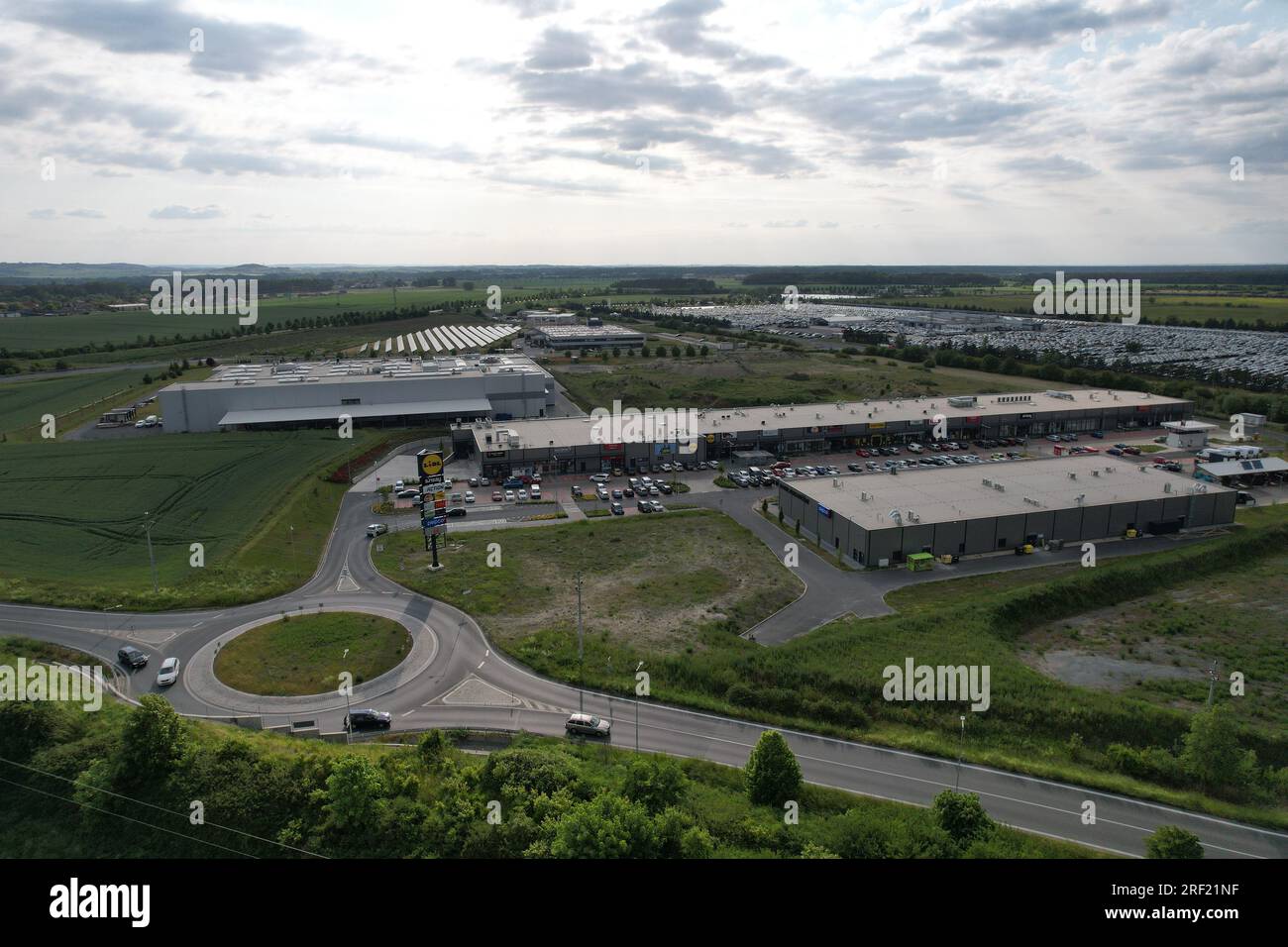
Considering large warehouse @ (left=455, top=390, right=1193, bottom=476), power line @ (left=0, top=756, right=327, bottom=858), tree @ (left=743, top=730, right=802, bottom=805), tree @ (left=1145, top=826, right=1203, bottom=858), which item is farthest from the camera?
large warehouse @ (left=455, top=390, right=1193, bottom=476)

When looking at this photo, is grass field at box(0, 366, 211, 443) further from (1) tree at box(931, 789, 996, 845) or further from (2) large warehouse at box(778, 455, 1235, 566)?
(1) tree at box(931, 789, 996, 845)

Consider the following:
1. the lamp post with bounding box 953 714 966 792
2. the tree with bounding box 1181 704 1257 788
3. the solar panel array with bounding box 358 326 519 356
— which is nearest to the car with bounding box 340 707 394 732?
the lamp post with bounding box 953 714 966 792

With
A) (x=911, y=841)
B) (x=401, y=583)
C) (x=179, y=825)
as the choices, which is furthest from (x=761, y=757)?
(x=401, y=583)

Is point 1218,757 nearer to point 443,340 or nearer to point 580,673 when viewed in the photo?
point 580,673

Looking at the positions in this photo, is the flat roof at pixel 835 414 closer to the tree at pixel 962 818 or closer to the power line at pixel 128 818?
the power line at pixel 128 818

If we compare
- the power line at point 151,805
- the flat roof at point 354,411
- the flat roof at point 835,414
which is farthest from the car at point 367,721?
the flat roof at point 354,411
